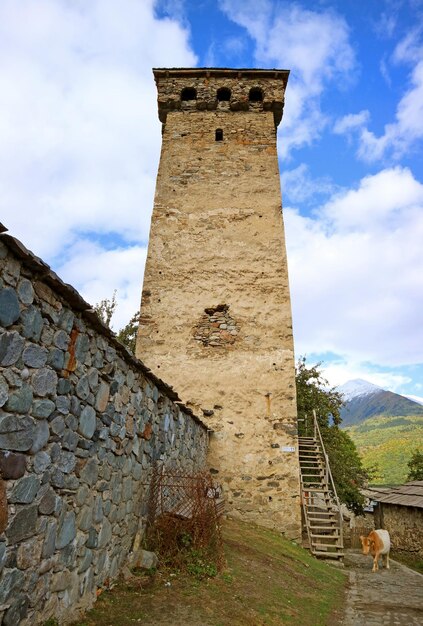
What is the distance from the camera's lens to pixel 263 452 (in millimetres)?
8930

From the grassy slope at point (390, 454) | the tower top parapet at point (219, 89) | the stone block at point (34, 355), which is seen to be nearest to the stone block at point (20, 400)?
the stone block at point (34, 355)

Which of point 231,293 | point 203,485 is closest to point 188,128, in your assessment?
point 231,293

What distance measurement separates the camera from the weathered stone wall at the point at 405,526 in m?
14.0

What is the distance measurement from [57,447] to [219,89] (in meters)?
12.4

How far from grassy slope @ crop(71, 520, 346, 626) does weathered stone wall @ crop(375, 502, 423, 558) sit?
356 inches

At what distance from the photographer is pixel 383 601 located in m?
6.14

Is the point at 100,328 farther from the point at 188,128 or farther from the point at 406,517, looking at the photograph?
the point at 406,517

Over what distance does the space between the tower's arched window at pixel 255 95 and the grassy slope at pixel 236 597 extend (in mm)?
11600

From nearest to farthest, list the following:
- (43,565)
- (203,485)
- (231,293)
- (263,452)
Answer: (43,565) < (203,485) < (263,452) < (231,293)

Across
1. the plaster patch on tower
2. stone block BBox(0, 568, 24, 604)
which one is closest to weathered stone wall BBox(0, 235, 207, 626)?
stone block BBox(0, 568, 24, 604)

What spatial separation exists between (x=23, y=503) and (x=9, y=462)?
0.30 meters

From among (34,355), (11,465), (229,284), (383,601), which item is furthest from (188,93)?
(383,601)

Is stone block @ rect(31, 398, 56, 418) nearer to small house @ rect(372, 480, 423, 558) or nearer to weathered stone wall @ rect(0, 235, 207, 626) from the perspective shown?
weathered stone wall @ rect(0, 235, 207, 626)

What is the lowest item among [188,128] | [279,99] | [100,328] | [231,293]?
[100,328]
